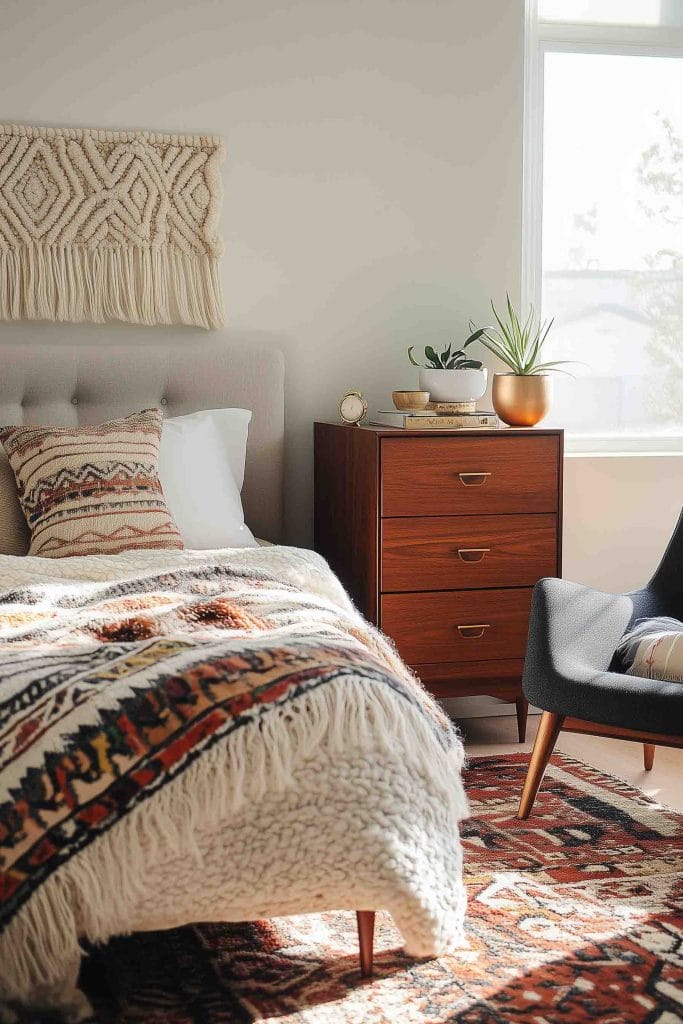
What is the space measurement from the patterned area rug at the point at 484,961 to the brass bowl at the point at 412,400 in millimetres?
1273

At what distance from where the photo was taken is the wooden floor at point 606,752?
9.08 ft

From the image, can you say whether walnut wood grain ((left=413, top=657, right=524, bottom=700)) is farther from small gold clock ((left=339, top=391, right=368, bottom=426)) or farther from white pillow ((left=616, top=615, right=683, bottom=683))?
small gold clock ((left=339, top=391, right=368, bottom=426))

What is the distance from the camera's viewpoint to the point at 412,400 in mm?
3139

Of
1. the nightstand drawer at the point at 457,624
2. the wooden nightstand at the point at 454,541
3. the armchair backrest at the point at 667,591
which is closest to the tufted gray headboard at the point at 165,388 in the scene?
the wooden nightstand at the point at 454,541

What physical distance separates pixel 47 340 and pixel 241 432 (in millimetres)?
627

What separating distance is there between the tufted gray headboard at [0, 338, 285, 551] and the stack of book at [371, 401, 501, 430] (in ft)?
1.17

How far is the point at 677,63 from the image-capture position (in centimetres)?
365

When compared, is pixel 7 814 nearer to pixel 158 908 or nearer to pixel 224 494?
pixel 158 908

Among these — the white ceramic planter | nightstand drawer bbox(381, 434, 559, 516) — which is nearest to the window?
the white ceramic planter

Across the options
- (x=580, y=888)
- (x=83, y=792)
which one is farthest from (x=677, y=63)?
(x=83, y=792)

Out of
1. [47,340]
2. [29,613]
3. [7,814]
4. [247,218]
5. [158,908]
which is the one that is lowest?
[158,908]

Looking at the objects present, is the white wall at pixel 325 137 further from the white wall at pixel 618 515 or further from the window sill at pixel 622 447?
the white wall at pixel 618 515

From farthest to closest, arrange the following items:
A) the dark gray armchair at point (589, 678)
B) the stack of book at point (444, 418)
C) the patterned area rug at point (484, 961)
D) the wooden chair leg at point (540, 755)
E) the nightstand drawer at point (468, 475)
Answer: the stack of book at point (444, 418), the nightstand drawer at point (468, 475), the wooden chair leg at point (540, 755), the dark gray armchair at point (589, 678), the patterned area rug at point (484, 961)

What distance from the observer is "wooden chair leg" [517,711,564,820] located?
2.39 m
